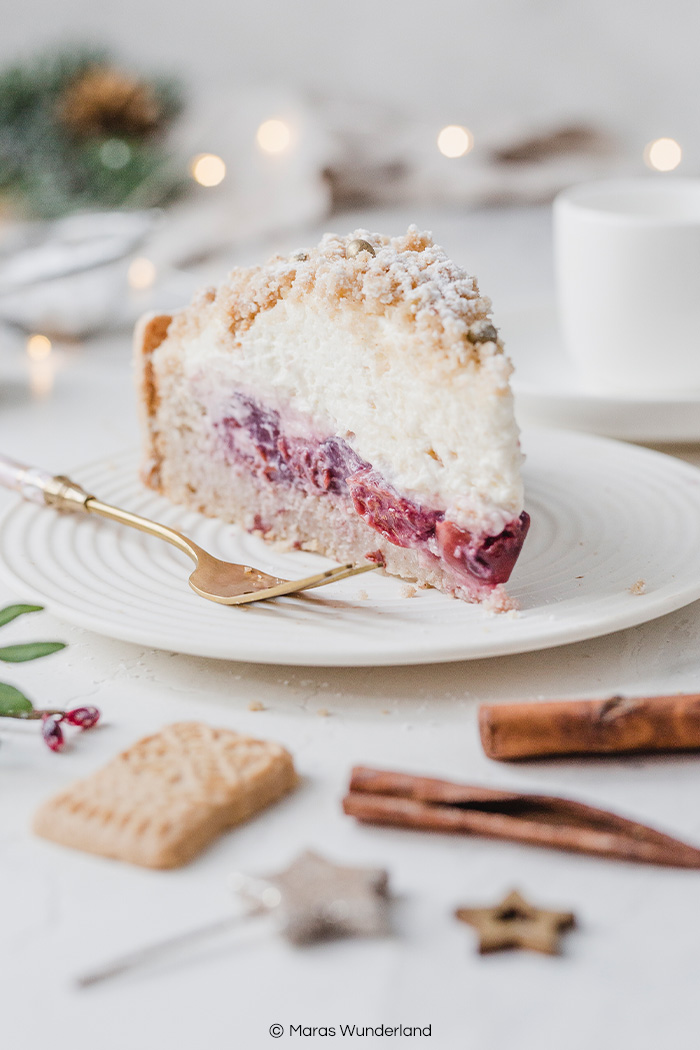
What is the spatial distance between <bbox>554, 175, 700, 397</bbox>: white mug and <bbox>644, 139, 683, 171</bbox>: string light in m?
1.76

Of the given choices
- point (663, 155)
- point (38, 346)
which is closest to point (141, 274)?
point (38, 346)

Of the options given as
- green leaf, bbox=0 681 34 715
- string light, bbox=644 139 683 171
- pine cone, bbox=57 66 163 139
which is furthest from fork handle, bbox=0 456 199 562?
string light, bbox=644 139 683 171

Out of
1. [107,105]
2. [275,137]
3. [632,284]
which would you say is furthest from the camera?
[107,105]

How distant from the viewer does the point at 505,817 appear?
1145mm

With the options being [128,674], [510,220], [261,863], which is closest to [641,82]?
[510,220]

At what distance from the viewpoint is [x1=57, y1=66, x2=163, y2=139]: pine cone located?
4.17 metres

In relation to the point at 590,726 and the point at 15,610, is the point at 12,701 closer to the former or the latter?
the point at 15,610

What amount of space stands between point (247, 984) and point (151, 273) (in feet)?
8.69

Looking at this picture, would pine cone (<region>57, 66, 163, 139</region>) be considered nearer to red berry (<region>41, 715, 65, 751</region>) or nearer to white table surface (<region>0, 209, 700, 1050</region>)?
white table surface (<region>0, 209, 700, 1050</region>)

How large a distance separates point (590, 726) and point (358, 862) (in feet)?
0.98

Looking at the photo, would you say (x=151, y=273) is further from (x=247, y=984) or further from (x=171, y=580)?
(x=247, y=984)

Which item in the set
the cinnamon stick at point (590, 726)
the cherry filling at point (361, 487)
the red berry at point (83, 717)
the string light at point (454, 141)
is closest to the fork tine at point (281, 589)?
the cherry filling at point (361, 487)

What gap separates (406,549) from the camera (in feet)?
5.55

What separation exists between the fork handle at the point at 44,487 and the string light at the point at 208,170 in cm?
232
